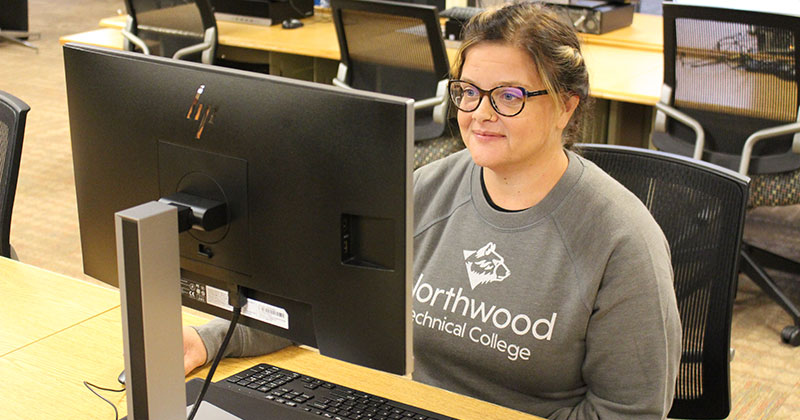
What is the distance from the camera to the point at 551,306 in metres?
1.38

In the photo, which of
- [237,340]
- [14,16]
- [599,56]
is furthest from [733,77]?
[14,16]

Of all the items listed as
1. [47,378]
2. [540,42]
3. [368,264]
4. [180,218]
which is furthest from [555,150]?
[47,378]

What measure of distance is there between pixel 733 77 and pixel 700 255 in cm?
146

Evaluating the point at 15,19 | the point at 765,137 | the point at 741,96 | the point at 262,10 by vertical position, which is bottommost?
the point at 15,19

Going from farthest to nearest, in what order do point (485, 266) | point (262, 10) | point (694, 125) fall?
point (262, 10), point (694, 125), point (485, 266)

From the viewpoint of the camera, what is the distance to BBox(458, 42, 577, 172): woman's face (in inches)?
54.4

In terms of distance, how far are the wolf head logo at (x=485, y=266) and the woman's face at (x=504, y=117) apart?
0.44 feet

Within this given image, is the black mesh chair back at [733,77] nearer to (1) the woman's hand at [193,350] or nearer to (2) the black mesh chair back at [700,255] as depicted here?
(2) the black mesh chair back at [700,255]

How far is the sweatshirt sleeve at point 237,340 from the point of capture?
1476mm

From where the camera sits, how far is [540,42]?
1391 mm

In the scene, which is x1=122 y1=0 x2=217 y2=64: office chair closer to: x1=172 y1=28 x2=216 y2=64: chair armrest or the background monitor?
x1=172 y1=28 x2=216 y2=64: chair armrest

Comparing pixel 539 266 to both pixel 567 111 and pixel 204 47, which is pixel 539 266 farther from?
pixel 204 47

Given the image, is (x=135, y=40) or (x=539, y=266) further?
(x=135, y=40)

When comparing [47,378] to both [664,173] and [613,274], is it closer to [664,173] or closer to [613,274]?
[613,274]
